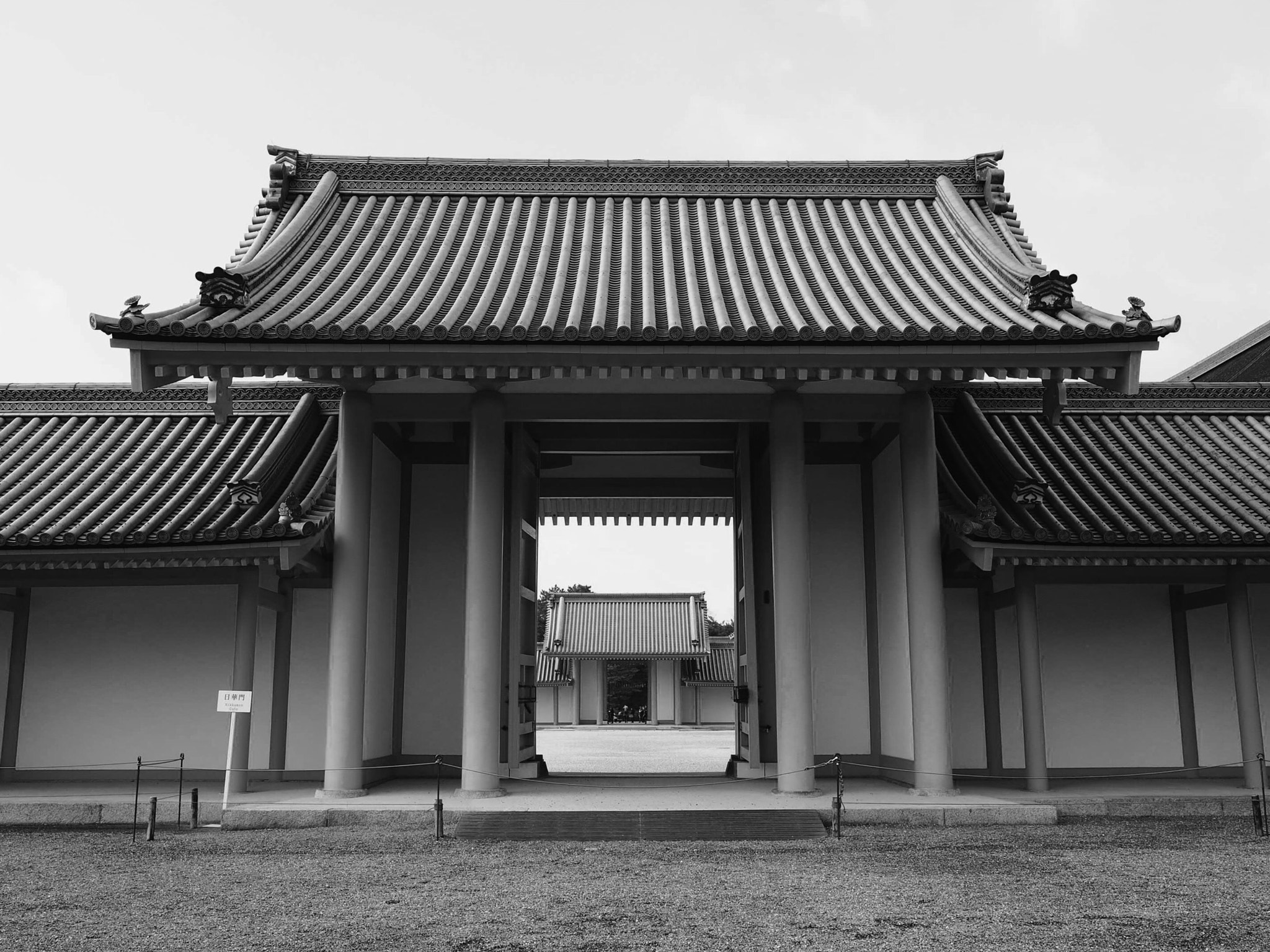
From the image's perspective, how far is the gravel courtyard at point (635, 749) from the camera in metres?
16.1

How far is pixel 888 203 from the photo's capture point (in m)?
14.3

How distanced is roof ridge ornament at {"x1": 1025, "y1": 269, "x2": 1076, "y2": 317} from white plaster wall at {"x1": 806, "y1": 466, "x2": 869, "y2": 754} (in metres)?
3.11

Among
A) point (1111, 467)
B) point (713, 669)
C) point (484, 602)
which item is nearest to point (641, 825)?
point (484, 602)

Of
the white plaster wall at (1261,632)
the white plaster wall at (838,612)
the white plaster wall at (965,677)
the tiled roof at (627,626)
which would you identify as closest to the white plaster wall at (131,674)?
the white plaster wall at (838,612)

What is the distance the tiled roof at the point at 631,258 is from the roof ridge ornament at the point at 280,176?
0.10 feet

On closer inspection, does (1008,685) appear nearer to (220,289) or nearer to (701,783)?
(701,783)

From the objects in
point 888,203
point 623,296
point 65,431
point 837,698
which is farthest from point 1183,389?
point 65,431

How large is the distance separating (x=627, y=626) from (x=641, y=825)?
2958 centimetres

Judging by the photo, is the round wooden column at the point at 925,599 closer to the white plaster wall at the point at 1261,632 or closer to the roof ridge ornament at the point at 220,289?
the white plaster wall at the point at 1261,632

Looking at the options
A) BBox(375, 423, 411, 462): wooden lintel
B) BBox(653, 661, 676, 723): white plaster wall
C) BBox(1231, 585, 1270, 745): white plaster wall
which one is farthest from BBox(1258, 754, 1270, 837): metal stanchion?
BBox(653, 661, 676, 723): white plaster wall

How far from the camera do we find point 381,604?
1159 centimetres

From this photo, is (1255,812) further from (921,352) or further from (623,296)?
(623,296)

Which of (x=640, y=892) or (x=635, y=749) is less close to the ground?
(x=640, y=892)

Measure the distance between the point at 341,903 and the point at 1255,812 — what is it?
24.2 ft
